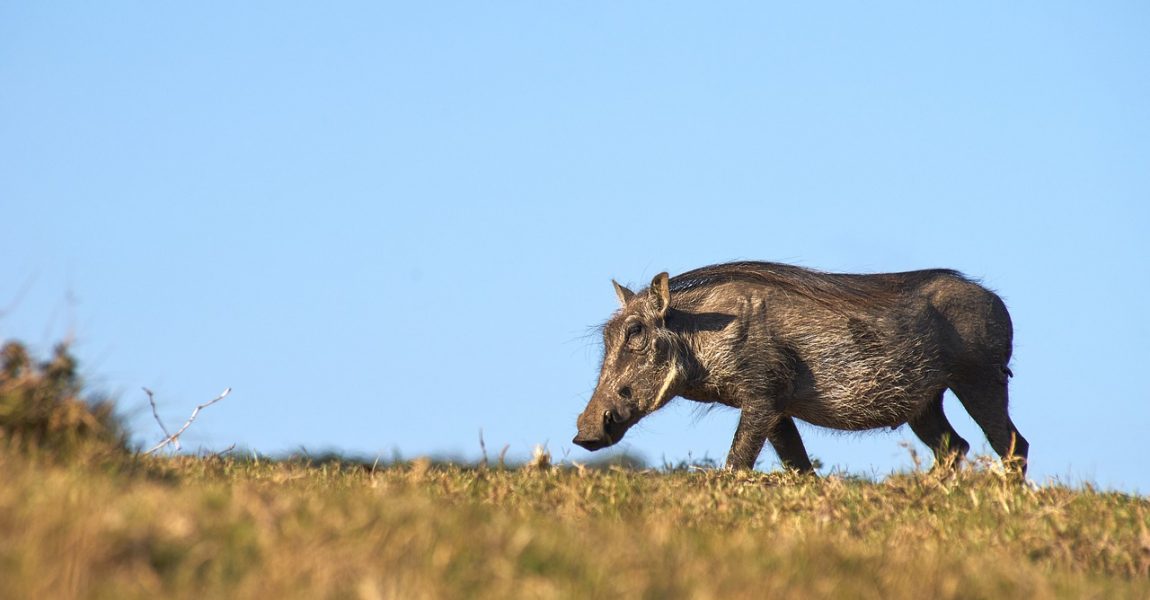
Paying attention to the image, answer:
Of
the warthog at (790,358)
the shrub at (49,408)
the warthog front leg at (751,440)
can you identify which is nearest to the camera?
the shrub at (49,408)

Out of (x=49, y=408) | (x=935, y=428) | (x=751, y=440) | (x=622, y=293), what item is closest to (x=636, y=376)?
(x=622, y=293)

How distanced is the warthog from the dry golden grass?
275 centimetres

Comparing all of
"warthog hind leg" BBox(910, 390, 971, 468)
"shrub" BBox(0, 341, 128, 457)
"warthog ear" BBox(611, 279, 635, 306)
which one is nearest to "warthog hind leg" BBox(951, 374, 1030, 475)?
"warthog hind leg" BBox(910, 390, 971, 468)

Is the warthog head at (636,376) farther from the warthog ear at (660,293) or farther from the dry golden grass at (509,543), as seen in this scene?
the dry golden grass at (509,543)

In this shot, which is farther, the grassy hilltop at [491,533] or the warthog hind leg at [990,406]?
the warthog hind leg at [990,406]

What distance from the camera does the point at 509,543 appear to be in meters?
4.01

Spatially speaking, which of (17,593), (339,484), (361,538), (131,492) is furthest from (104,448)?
(17,593)

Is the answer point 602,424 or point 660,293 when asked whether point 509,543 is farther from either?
point 660,293

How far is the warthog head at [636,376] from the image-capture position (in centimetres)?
979

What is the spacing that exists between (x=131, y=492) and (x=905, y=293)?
703 cm

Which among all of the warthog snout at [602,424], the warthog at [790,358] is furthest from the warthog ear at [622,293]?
the warthog snout at [602,424]

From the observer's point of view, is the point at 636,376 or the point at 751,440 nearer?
the point at 751,440

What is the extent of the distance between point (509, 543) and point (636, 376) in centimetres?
586

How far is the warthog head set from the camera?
9.79 m
